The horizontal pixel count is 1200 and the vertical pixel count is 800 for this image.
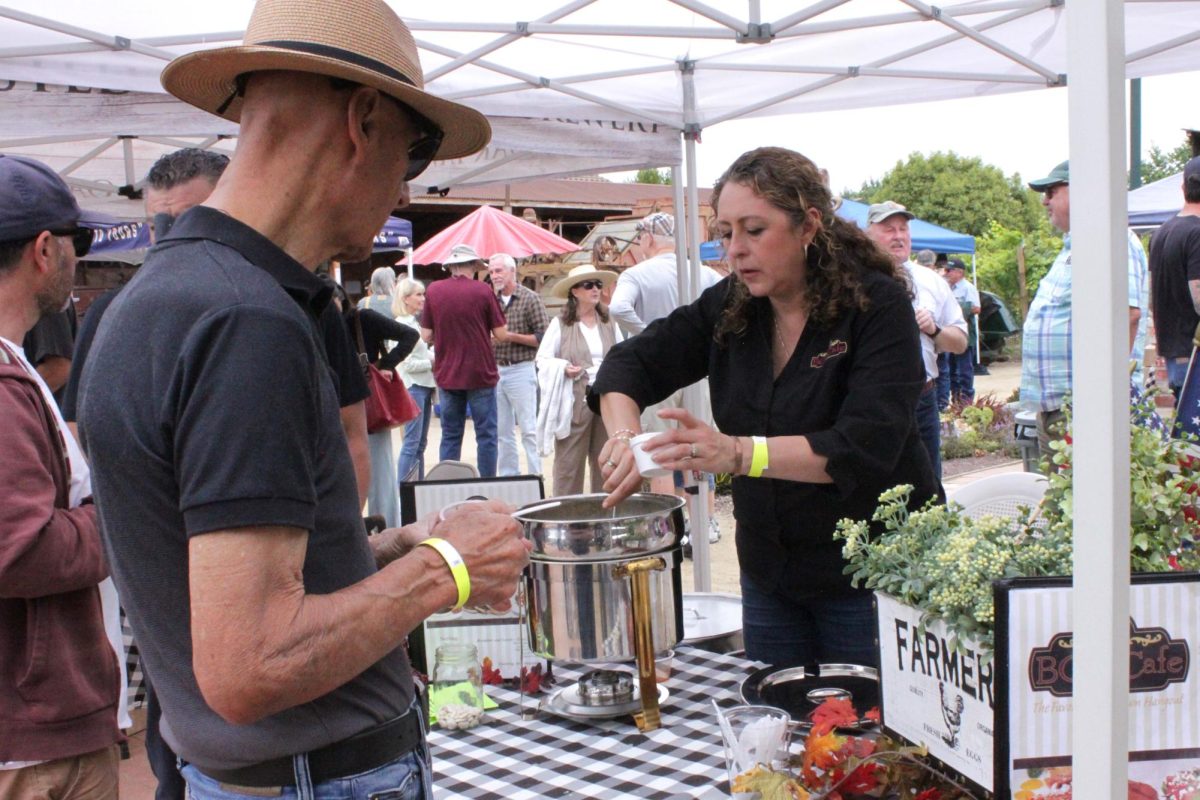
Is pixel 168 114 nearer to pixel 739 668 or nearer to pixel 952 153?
pixel 739 668

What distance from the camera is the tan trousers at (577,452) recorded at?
6.46 metres

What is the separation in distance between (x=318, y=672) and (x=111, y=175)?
310 inches

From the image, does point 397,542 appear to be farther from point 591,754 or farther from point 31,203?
point 31,203

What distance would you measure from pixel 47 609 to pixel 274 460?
1081 millimetres

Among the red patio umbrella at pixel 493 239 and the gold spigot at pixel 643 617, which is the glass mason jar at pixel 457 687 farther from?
the red patio umbrella at pixel 493 239

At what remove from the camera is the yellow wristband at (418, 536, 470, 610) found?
3.69 ft

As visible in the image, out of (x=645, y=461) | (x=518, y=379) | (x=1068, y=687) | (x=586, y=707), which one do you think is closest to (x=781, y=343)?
(x=645, y=461)

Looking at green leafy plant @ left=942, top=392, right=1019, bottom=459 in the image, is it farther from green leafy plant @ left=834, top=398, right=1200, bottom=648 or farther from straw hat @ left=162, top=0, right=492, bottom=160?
straw hat @ left=162, top=0, right=492, bottom=160

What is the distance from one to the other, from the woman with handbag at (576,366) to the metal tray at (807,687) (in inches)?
170

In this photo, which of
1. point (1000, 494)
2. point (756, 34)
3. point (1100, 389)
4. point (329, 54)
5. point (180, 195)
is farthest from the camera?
point (756, 34)

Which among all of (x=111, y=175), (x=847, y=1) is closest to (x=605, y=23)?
(x=847, y=1)

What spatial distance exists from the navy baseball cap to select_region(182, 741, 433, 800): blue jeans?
1.18 m

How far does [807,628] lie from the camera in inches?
90.7

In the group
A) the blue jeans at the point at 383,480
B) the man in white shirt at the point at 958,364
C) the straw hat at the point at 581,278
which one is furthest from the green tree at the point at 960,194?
the blue jeans at the point at 383,480
